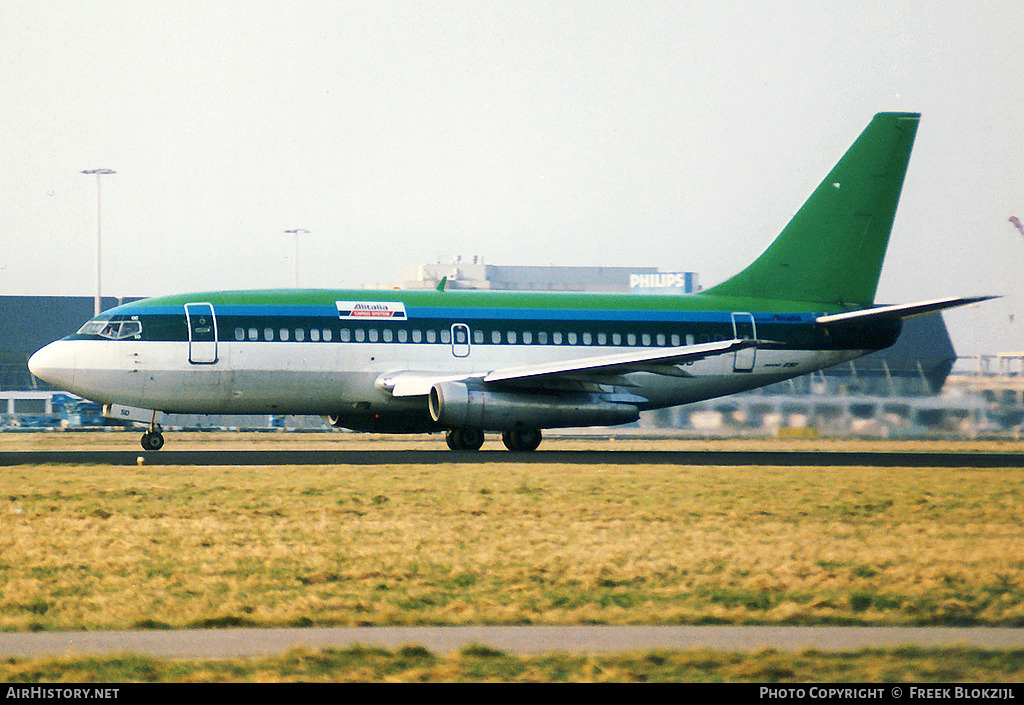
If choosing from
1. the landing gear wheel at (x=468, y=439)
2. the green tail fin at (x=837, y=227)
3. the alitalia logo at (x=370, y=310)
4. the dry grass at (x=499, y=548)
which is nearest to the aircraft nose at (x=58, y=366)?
the alitalia logo at (x=370, y=310)

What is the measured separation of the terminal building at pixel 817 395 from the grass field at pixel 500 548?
18.3 meters

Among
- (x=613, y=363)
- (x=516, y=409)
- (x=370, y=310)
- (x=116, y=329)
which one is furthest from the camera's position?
(x=370, y=310)

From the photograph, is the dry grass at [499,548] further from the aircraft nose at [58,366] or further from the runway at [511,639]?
the aircraft nose at [58,366]

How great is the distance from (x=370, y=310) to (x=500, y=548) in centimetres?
1999

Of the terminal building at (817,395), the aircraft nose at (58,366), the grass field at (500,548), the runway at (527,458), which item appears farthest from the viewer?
the terminal building at (817,395)

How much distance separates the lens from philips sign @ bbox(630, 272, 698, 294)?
414ft

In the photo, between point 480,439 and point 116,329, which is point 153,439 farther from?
point 480,439

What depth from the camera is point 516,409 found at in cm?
3341

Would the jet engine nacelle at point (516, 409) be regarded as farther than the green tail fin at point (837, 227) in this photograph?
No

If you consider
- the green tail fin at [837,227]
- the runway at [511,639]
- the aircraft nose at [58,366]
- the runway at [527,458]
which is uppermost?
the green tail fin at [837,227]

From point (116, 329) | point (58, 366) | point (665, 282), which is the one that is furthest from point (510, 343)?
point (665, 282)

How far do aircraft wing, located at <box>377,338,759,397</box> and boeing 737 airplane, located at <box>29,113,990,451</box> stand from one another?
0.06m

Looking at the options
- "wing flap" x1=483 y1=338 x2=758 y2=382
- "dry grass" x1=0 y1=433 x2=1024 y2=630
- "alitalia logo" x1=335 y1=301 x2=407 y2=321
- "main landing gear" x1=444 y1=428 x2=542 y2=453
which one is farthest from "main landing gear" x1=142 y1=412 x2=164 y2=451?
"wing flap" x1=483 y1=338 x2=758 y2=382

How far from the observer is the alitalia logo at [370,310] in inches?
1366
